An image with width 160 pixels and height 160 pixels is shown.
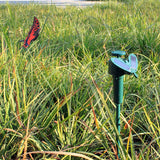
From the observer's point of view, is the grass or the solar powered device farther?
the grass

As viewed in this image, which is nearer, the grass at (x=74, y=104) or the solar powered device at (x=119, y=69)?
the solar powered device at (x=119, y=69)

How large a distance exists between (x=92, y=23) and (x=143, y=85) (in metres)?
1.47

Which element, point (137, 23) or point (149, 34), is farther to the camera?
point (137, 23)

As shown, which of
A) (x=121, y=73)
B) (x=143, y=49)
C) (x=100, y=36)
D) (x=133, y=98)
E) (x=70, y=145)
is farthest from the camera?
(x=100, y=36)

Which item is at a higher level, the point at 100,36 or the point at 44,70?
the point at 100,36

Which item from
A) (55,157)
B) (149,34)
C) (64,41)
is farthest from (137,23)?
(55,157)

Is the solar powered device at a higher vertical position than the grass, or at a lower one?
higher

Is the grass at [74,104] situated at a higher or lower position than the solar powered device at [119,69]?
lower

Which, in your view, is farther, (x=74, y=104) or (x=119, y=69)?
(x=74, y=104)

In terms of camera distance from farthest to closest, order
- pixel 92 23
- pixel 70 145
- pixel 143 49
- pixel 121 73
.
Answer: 1. pixel 92 23
2. pixel 143 49
3. pixel 70 145
4. pixel 121 73

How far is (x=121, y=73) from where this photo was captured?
632 mm

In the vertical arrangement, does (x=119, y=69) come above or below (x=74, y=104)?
above

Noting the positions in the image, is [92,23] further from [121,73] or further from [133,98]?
[121,73]

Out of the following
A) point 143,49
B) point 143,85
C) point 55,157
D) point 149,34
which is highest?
point 149,34
